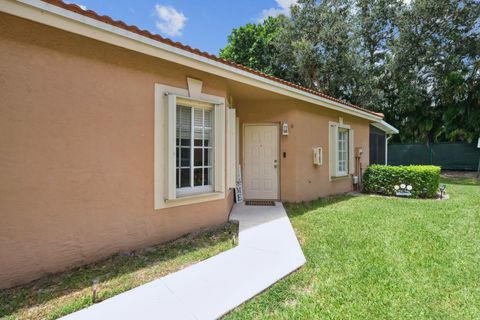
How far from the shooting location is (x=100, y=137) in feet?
12.1

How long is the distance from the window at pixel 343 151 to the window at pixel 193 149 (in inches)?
237

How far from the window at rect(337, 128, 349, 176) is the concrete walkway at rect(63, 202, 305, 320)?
5.82 meters

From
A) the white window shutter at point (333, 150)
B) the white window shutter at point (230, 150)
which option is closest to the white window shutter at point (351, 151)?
the white window shutter at point (333, 150)

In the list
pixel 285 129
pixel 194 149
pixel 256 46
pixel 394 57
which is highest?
pixel 256 46

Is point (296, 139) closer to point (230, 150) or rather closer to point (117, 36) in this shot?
point (230, 150)

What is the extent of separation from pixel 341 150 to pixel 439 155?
13.8 meters

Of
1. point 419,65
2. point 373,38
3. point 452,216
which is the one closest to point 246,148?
point 452,216

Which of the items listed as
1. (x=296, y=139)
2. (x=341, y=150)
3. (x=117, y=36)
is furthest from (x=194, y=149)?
(x=341, y=150)

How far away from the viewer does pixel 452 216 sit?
19.9ft

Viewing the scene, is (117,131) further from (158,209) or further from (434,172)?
(434,172)

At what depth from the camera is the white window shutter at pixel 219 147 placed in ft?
17.3

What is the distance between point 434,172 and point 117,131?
975 centimetres

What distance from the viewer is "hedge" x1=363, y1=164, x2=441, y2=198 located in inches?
336

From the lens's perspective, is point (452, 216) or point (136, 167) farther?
point (452, 216)
